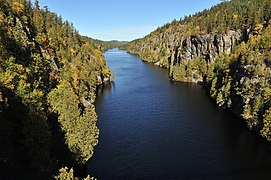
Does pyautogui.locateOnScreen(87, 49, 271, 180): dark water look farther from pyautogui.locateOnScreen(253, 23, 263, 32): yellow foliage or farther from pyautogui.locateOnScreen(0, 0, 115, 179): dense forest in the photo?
pyautogui.locateOnScreen(253, 23, 263, 32): yellow foliage

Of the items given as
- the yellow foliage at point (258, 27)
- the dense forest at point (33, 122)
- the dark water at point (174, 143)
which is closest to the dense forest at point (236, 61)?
the yellow foliage at point (258, 27)

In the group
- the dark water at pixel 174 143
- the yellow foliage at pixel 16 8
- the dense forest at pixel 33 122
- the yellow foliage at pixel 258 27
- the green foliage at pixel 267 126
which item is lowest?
the dark water at pixel 174 143

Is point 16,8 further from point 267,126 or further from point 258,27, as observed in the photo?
point 258,27

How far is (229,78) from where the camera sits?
241ft

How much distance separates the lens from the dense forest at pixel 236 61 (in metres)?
54.7

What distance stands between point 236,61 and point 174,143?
41.8 metres

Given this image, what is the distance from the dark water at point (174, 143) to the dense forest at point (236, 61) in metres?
5.10

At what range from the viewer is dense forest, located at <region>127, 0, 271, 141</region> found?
54719 millimetres

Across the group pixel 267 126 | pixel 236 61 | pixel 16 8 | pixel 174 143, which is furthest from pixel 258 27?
pixel 16 8

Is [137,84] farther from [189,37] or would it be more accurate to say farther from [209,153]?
[209,153]

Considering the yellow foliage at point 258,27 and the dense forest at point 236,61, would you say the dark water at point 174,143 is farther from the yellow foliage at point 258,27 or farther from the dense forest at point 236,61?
the yellow foliage at point 258,27

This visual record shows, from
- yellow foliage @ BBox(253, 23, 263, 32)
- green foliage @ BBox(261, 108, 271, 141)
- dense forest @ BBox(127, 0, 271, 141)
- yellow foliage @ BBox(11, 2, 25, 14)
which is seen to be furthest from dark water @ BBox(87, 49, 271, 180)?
yellow foliage @ BBox(253, 23, 263, 32)

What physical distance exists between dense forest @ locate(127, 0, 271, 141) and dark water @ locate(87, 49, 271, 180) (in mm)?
5100

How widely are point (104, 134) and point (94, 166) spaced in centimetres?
1318
